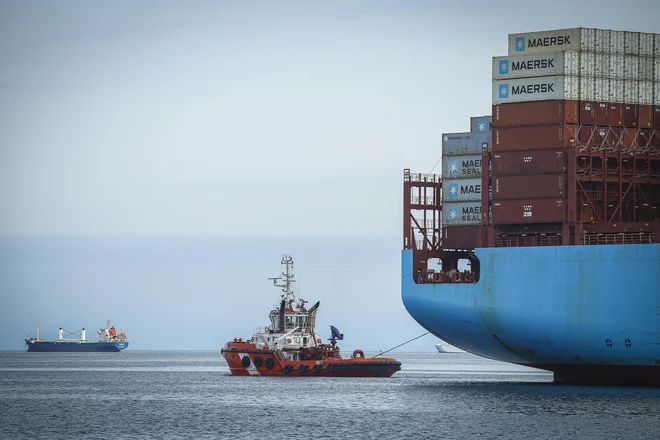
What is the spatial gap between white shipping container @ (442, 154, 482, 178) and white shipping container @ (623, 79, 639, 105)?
9.33m

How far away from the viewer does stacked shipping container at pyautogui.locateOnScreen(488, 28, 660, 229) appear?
209ft

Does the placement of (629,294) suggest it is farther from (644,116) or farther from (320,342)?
(320,342)

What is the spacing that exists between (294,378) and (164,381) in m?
14.1

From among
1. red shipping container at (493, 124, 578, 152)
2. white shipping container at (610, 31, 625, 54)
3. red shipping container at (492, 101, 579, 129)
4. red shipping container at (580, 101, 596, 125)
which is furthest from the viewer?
white shipping container at (610, 31, 625, 54)

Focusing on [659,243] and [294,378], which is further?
[294,378]

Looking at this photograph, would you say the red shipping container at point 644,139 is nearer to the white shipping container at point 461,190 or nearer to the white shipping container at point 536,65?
the white shipping container at point 536,65

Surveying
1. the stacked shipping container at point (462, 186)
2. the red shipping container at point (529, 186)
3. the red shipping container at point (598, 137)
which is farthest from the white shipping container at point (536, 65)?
the red shipping container at point (529, 186)

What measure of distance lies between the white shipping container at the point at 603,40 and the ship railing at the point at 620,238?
33.9 feet

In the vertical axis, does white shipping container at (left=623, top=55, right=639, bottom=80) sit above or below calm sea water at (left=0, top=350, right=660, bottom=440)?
above

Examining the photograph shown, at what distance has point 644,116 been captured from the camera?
65750 mm

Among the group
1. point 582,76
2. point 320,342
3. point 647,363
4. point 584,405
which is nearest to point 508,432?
point 584,405

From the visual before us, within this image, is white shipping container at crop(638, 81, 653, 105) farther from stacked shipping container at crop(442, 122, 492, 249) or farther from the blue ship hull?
the blue ship hull

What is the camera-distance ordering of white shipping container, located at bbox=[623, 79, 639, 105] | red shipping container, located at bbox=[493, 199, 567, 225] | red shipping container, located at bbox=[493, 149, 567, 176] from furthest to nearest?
white shipping container, located at bbox=[623, 79, 639, 105] < red shipping container, located at bbox=[493, 149, 567, 176] < red shipping container, located at bbox=[493, 199, 567, 225]

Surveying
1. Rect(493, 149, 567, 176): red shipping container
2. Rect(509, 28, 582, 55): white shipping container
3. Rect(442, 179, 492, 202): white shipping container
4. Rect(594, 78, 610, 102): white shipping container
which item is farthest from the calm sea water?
Rect(509, 28, 582, 55): white shipping container
